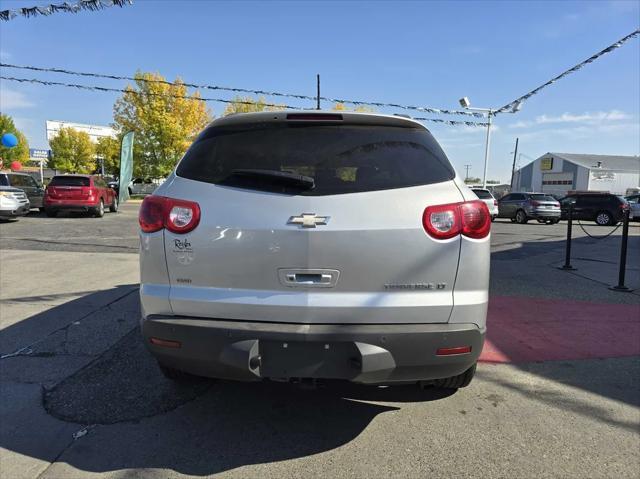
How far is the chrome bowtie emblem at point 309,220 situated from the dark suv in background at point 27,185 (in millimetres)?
17580

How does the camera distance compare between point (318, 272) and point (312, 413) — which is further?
point (312, 413)

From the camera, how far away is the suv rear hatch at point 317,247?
7.73ft

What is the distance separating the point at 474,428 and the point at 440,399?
16.8 inches

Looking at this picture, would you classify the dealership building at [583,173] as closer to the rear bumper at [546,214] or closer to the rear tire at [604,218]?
the rear tire at [604,218]

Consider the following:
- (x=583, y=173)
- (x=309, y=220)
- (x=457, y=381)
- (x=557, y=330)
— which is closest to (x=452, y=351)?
(x=457, y=381)

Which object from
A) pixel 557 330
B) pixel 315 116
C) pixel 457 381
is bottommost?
pixel 557 330

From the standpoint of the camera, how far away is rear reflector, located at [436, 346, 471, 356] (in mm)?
2389

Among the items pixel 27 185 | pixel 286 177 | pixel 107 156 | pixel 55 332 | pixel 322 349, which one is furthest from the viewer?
pixel 107 156

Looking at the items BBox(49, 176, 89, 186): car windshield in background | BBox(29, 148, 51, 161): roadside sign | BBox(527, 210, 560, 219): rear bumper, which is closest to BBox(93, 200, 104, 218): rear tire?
BBox(49, 176, 89, 186): car windshield in background

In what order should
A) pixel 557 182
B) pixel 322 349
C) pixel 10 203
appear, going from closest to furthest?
pixel 322 349 < pixel 10 203 < pixel 557 182

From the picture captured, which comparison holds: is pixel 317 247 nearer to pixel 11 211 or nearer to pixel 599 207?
pixel 11 211

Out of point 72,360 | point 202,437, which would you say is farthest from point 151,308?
point 72,360

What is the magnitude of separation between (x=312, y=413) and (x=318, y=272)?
4.27 ft

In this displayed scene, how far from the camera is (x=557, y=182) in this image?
61.2 metres
